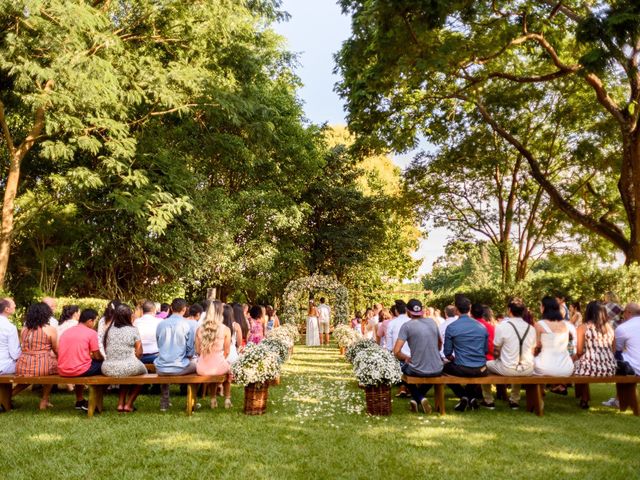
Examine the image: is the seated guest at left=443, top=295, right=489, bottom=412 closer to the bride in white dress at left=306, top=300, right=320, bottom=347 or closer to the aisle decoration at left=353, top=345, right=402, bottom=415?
the aisle decoration at left=353, top=345, right=402, bottom=415

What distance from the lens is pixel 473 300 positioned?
80.6 ft

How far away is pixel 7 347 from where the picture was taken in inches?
316

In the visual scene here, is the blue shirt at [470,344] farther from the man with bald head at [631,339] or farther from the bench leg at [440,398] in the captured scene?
the man with bald head at [631,339]

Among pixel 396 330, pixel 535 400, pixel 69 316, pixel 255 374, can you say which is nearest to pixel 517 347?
pixel 535 400

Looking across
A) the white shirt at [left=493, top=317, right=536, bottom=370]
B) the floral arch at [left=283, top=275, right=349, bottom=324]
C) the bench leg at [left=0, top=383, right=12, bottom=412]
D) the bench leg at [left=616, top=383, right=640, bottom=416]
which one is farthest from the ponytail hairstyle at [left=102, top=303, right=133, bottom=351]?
the floral arch at [left=283, top=275, right=349, bottom=324]

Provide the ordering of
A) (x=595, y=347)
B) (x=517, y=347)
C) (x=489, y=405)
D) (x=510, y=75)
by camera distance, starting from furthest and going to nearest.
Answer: (x=510, y=75) → (x=489, y=405) → (x=595, y=347) → (x=517, y=347)

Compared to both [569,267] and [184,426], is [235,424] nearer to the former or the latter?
[184,426]

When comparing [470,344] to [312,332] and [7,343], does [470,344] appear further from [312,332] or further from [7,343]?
[312,332]

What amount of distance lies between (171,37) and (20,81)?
599 cm

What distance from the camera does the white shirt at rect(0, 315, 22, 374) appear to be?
314 inches

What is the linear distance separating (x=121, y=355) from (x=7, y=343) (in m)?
1.83

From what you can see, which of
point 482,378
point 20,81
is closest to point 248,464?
point 482,378

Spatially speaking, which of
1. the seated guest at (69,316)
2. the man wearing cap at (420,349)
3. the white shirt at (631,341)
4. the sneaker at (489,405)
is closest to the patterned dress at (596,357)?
the white shirt at (631,341)

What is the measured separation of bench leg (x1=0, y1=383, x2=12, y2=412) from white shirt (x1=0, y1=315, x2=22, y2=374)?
21 centimetres
